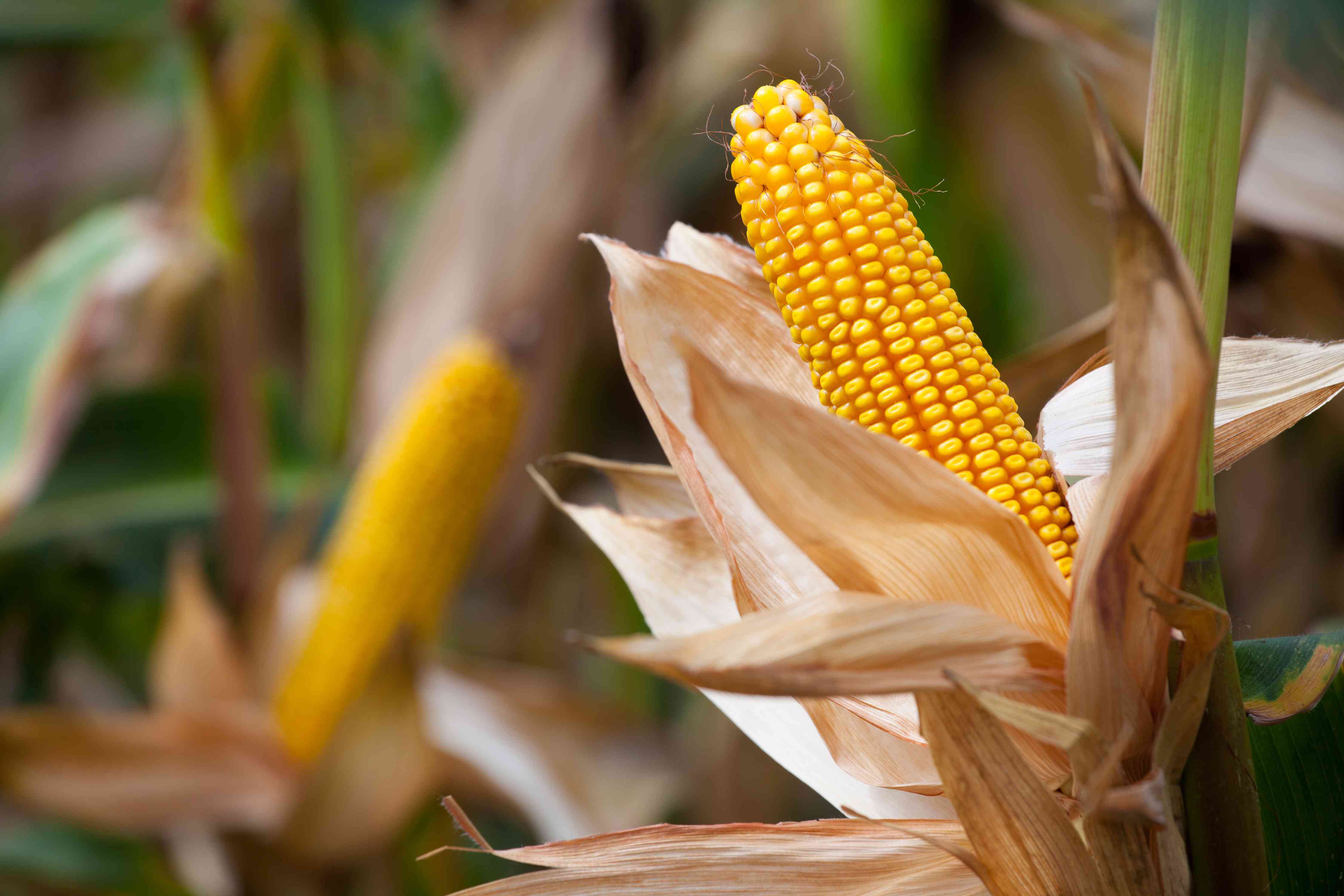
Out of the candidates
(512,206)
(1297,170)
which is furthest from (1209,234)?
(512,206)

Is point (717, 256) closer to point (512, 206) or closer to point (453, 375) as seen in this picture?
point (453, 375)

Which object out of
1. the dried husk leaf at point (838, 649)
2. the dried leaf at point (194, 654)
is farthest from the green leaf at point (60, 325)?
the dried husk leaf at point (838, 649)

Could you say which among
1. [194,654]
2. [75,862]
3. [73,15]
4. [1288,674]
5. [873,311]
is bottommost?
[75,862]

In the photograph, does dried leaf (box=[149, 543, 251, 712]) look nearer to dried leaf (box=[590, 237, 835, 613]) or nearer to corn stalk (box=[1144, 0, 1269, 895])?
dried leaf (box=[590, 237, 835, 613])

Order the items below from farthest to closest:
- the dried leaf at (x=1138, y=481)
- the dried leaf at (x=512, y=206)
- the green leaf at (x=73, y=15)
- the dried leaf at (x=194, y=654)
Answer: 1. the green leaf at (x=73, y=15)
2. the dried leaf at (x=512, y=206)
3. the dried leaf at (x=194, y=654)
4. the dried leaf at (x=1138, y=481)

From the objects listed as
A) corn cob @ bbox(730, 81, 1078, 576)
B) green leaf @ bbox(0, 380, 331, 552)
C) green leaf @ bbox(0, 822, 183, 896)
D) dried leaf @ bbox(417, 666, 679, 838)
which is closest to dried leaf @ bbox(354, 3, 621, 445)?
green leaf @ bbox(0, 380, 331, 552)

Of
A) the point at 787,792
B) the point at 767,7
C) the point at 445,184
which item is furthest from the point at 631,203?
the point at 787,792

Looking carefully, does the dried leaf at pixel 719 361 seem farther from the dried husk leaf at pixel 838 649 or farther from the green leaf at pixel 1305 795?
the green leaf at pixel 1305 795
